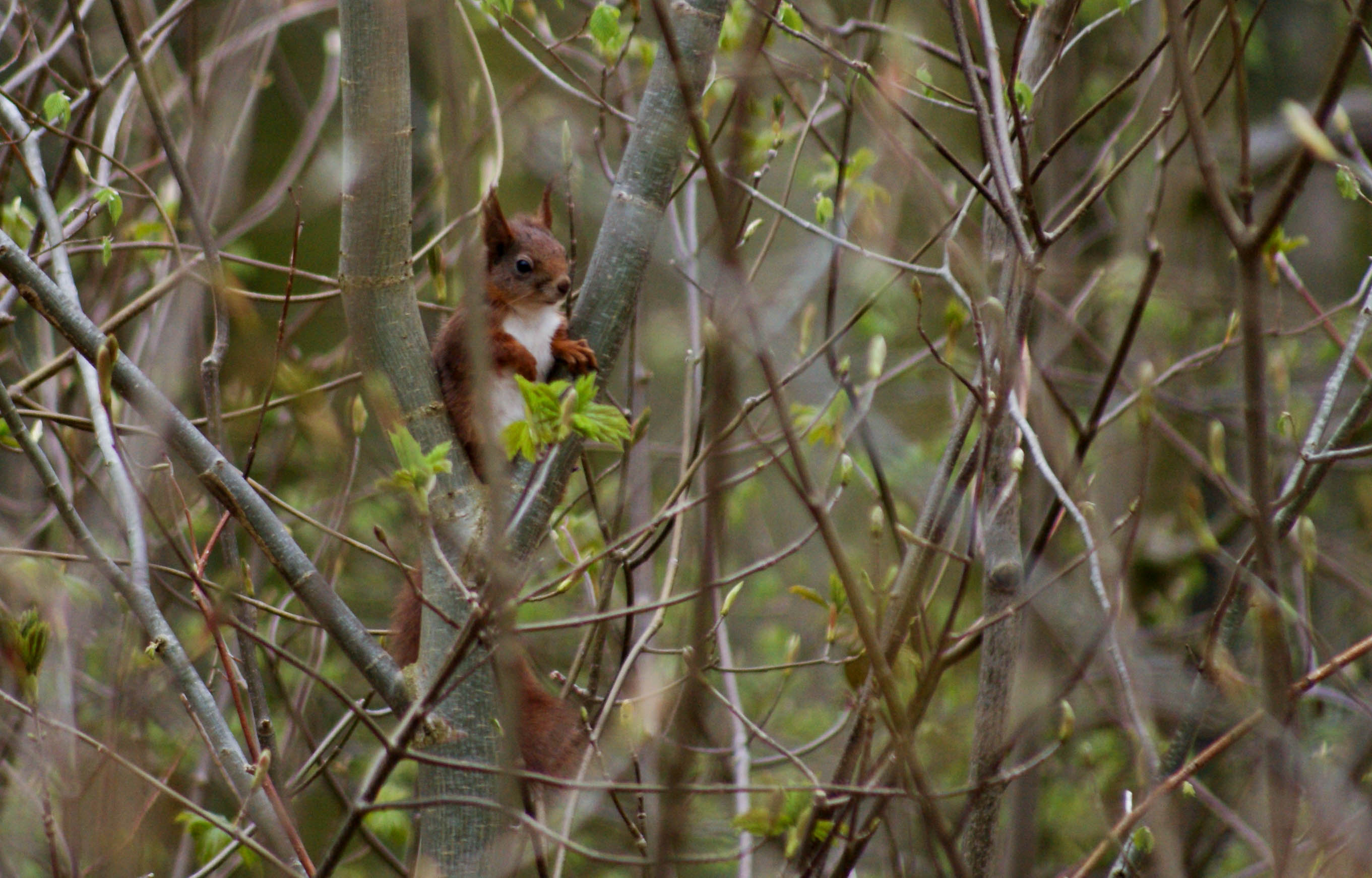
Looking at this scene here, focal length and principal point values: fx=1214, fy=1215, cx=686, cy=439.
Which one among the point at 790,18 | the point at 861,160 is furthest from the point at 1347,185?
the point at 861,160

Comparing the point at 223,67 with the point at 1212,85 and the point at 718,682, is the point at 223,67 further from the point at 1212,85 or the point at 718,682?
the point at 1212,85

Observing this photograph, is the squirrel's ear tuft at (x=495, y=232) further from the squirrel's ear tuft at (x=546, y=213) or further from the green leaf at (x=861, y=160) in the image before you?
the green leaf at (x=861, y=160)

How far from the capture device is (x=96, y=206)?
7.78 ft

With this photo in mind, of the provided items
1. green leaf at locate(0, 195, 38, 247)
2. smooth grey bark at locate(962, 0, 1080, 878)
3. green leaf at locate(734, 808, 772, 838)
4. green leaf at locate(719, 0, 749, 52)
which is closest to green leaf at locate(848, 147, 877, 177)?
green leaf at locate(719, 0, 749, 52)

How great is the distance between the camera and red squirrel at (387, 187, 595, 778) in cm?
225

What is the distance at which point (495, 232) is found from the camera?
315cm

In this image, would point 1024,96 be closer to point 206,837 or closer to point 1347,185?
point 1347,185

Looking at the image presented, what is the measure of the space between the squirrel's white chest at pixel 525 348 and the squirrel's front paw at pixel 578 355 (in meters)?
0.59

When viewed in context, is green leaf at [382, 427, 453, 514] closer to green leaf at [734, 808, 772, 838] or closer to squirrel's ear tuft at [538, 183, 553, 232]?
green leaf at [734, 808, 772, 838]

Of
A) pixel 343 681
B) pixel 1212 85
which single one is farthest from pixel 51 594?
pixel 1212 85

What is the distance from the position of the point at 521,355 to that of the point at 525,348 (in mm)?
75

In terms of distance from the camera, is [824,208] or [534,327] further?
[534,327]

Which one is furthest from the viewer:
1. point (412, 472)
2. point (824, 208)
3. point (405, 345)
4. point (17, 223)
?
point (17, 223)

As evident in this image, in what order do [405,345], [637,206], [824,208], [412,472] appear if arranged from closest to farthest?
[412,472], [405,345], [637,206], [824,208]
